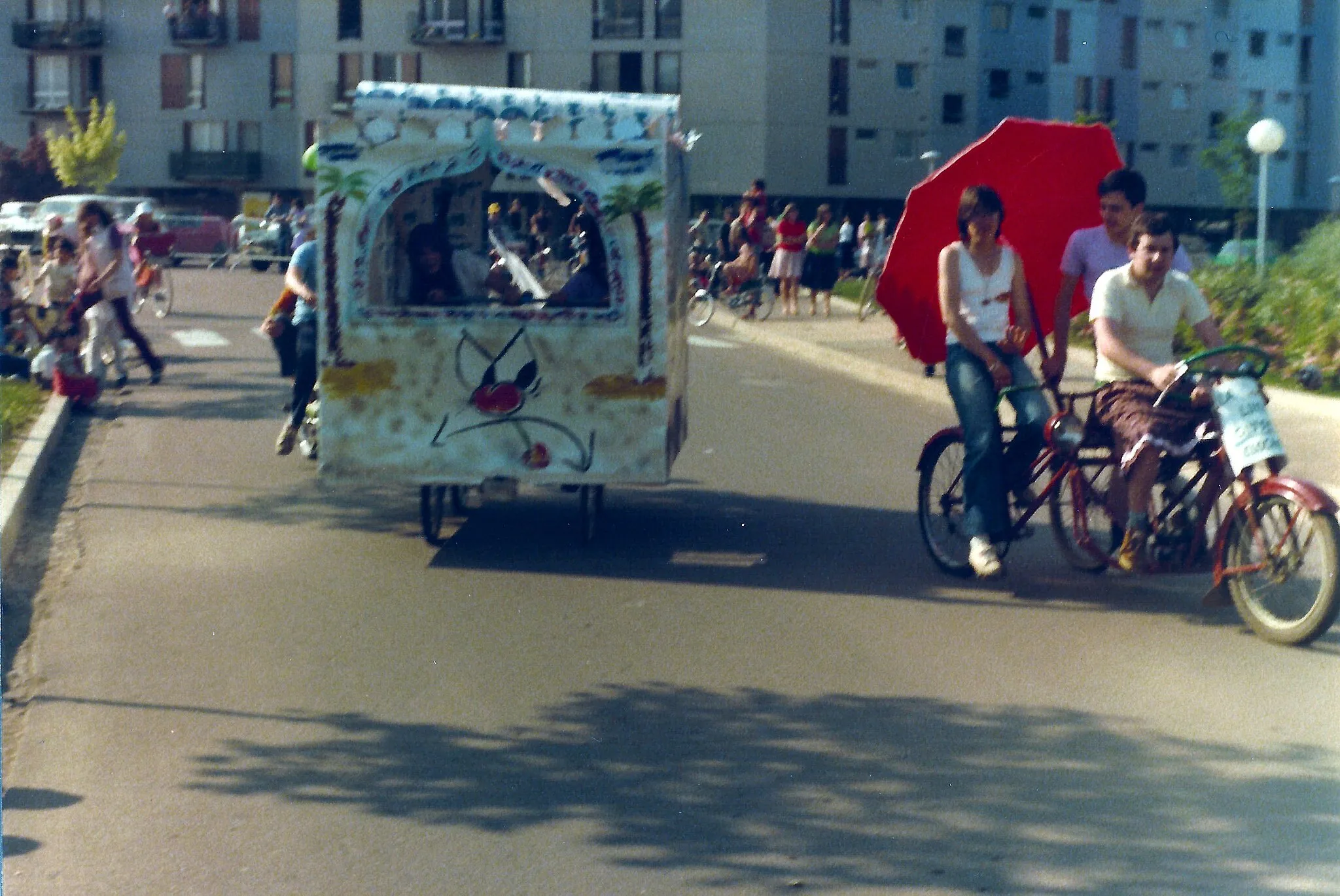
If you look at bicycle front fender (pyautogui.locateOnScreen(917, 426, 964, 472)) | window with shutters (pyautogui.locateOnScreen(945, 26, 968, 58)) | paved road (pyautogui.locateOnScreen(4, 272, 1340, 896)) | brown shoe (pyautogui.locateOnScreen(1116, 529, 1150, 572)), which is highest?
window with shutters (pyautogui.locateOnScreen(945, 26, 968, 58))

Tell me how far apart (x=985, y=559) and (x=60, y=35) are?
51.8 metres

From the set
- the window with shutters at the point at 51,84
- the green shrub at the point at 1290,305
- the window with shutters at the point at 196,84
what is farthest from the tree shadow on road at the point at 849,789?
the window with shutters at the point at 51,84

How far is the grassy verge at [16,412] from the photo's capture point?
38.4 ft

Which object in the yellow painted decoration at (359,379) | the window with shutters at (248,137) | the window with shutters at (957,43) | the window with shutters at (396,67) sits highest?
the window with shutters at (957,43)

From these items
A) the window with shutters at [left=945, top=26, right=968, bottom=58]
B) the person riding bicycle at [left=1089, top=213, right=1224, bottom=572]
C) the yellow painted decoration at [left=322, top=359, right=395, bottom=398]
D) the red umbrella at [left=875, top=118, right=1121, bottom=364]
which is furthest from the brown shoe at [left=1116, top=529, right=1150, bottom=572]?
the window with shutters at [left=945, top=26, right=968, bottom=58]

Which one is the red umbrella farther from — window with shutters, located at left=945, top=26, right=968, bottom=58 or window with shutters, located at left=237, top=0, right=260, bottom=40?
window with shutters, located at left=945, top=26, right=968, bottom=58

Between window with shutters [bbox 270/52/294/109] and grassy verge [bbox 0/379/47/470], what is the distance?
137 feet

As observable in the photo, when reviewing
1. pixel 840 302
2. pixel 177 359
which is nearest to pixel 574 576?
pixel 177 359

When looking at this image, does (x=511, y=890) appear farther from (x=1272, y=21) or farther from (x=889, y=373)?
(x=1272, y=21)

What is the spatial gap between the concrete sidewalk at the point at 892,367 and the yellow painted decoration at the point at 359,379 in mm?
5729

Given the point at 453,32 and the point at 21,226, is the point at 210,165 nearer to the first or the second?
the point at 21,226

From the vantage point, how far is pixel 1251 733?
5.88 m

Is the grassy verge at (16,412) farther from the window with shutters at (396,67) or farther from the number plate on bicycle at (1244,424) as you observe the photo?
the window with shutters at (396,67)

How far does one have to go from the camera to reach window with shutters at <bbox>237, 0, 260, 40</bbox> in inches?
1924
